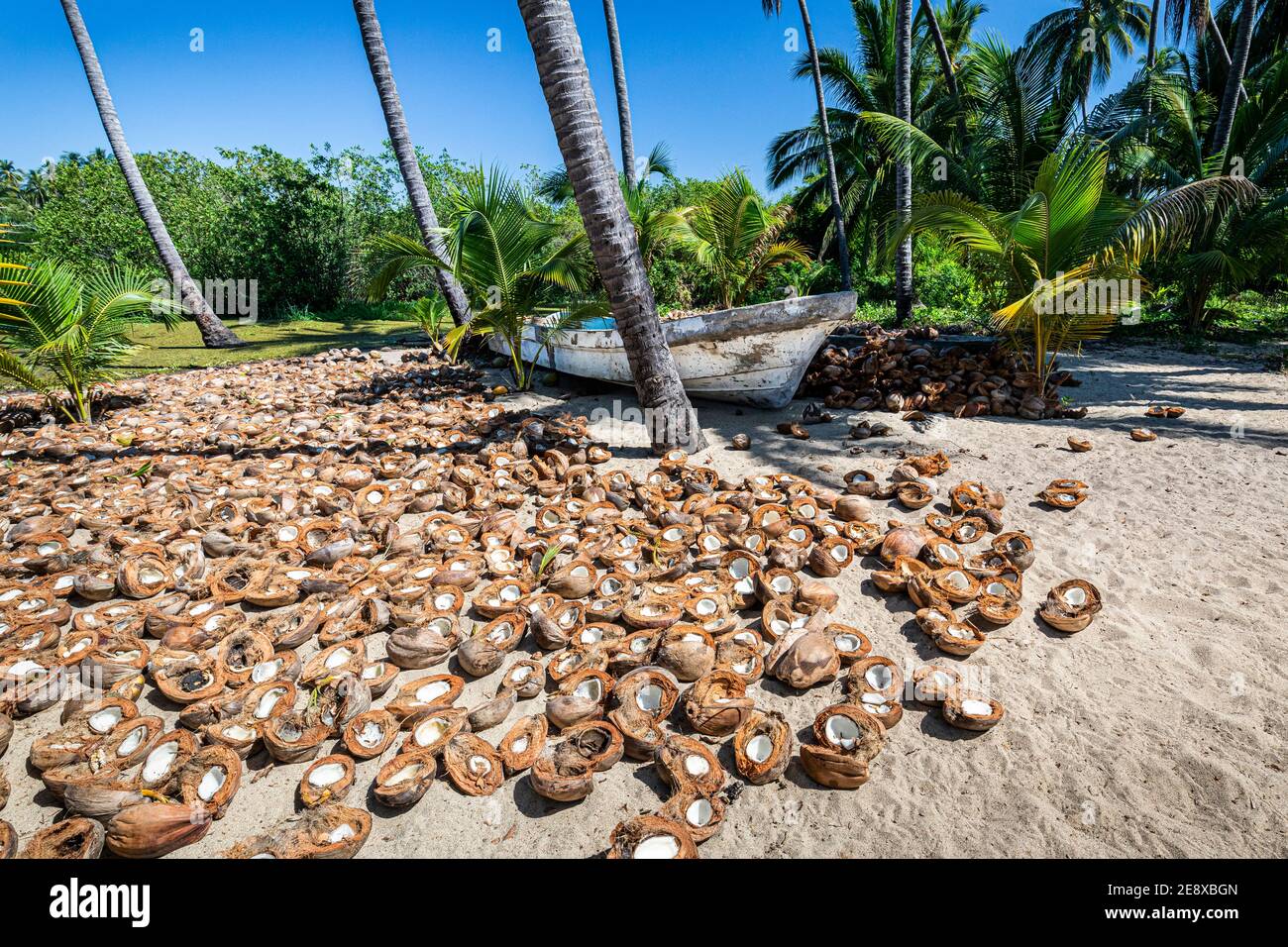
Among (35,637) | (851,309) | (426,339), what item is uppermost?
(426,339)

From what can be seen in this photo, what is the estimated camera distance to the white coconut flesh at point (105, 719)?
74.8 inches

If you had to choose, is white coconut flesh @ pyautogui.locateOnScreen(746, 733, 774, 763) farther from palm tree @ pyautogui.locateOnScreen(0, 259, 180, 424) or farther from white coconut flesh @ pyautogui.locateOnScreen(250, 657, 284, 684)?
palm tree @ pyautogui.locateOnScreen(0, 259, 180, 424)

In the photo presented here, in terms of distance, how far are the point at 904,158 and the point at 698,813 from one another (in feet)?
30.6

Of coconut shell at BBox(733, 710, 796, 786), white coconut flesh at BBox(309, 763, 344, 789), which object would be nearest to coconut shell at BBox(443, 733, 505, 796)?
white coconut flesh at BBox(309, 763, 344, 789)

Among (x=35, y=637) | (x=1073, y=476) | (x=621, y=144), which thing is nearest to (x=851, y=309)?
(x=1073, y=476)

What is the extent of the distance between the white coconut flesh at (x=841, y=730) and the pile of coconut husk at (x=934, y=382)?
377cm

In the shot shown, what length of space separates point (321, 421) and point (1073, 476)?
6159mm

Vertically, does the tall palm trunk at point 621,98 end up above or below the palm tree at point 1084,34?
below

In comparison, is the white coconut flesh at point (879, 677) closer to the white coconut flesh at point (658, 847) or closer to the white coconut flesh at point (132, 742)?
the white coconut flesh at point (658, 847)

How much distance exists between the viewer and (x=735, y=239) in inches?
262

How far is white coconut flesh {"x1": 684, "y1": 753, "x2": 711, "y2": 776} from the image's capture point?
1.73m

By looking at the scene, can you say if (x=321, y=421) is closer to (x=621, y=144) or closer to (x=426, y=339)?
(x=426, y=339)

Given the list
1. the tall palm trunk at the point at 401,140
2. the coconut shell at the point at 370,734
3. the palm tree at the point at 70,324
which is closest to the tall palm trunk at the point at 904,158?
the tall palm trunk at the point at 401,140

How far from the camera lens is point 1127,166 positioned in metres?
9.39
